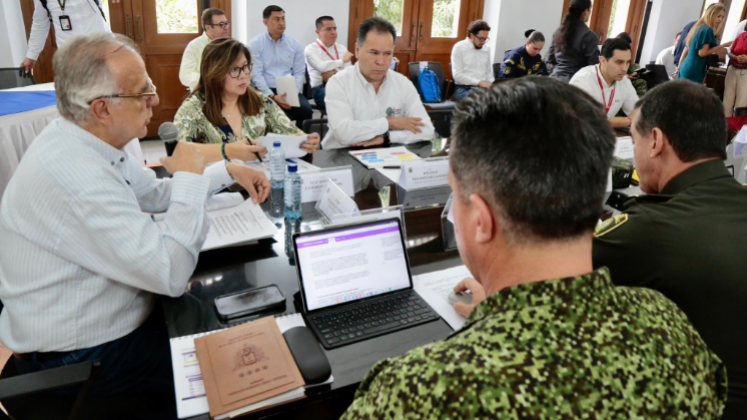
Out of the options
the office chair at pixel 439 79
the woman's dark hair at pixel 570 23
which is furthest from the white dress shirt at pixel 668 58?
the office chair at pixel 439 79

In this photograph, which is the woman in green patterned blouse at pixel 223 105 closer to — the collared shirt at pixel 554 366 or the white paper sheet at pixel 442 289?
the white paper sheet at pixel 442 289

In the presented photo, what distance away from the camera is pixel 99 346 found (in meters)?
1.20

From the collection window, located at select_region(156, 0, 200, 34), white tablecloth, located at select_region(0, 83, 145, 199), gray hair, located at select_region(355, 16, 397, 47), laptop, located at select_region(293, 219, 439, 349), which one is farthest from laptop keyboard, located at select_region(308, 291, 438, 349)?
window, located at select_region(156, 0, 200, 34)

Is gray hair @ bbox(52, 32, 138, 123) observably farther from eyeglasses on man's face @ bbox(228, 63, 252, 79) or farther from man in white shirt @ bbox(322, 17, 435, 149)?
man in white shirt @ bbox(322, 17, 435, 149)

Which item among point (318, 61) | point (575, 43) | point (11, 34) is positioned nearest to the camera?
point (11, 34)

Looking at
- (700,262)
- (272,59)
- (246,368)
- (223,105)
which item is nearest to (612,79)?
(223,105)

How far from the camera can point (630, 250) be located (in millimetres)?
1132

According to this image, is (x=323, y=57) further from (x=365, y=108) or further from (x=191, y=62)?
(x=365, y=108)

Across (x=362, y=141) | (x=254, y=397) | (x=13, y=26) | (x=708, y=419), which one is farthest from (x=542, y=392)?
(x=13, y=26)

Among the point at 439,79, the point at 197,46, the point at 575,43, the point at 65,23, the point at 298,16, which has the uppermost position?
the point at 298,16

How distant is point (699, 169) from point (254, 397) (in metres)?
1.25

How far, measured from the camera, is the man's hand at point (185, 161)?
52.9 inches

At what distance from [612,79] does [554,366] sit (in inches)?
138

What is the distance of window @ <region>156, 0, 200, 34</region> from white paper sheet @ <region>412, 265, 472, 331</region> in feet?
15.6
